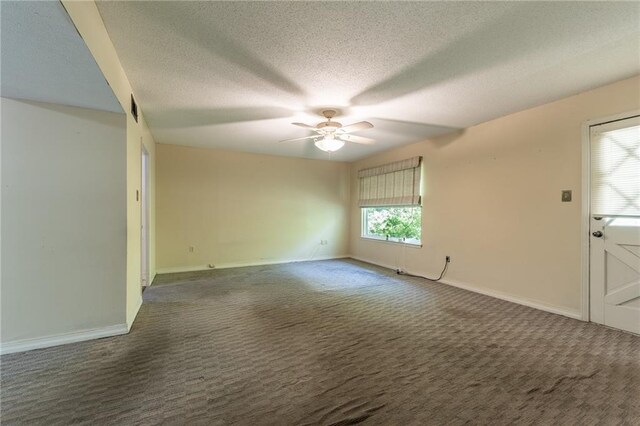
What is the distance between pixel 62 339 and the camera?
7.66 feet

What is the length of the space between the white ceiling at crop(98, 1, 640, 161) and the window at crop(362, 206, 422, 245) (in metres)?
2.07

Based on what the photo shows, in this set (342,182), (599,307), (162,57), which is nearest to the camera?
(162,57)

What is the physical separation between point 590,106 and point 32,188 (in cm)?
531

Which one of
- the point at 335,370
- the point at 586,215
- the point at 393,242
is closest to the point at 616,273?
the point at 586,215

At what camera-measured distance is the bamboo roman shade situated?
491 cm

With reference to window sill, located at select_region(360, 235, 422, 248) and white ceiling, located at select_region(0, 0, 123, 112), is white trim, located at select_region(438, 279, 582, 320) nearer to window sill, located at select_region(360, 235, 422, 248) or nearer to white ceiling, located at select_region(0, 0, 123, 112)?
window sill, located at select_region(360, 235, 422, 248)

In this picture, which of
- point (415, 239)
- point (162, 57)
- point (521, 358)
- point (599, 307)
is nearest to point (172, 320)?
point (162, 57)

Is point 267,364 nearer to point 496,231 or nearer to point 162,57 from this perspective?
point 162,57

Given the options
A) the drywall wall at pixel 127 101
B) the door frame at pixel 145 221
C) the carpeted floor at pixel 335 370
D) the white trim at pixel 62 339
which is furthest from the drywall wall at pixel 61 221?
the door frame at pixel 145 221

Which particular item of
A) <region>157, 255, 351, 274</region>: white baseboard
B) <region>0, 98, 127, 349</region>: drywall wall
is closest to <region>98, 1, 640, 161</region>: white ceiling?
<region>0, 98, 127, 349</region>: drywall wall

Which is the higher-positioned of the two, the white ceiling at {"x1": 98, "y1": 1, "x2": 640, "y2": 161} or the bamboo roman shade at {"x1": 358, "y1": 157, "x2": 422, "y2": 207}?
the white ceiling at {"x1": 98, "y1": 1, "x2": 640, "y2": 161}

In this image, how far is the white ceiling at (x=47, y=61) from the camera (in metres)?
1.33

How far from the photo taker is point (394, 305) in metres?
3.31

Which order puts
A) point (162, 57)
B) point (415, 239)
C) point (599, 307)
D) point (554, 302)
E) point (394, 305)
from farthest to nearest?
point (415, 239) < point (394, 305) < point (554, 302) < point (599, 307) < point (162, 57)
